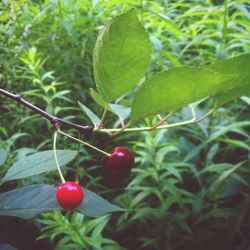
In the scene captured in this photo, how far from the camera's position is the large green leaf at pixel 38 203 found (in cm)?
40

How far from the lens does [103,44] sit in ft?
1.01

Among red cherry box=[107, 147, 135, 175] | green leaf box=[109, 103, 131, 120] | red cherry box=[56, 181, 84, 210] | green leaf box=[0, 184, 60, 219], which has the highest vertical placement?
green leaf box=[109, 103, 131, 120]

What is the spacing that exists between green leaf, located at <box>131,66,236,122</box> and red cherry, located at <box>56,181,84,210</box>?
0.10 m

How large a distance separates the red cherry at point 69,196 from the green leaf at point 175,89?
4.0 inches

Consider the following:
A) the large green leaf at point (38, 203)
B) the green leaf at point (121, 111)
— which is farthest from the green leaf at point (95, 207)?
the green leaf at point (121, 111)

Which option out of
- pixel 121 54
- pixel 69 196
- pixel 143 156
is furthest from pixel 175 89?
pixel 143 156

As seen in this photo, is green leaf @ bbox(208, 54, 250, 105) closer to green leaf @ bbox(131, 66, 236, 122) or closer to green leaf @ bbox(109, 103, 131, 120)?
green leaf @ bbox(131, 66, 236, 122)

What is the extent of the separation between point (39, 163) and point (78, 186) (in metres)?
0.07

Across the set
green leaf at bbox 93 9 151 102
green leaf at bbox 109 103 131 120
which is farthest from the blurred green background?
green leaf at bbox 93 9 151 102

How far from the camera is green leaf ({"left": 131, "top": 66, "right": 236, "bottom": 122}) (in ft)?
0.92

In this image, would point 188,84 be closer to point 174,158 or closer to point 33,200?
point 33,200

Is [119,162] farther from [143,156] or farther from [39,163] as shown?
[143,156]

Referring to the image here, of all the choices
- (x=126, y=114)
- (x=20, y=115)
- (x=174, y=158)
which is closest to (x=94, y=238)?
(x=174, y=158)

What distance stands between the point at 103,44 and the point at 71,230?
59 centimetres
